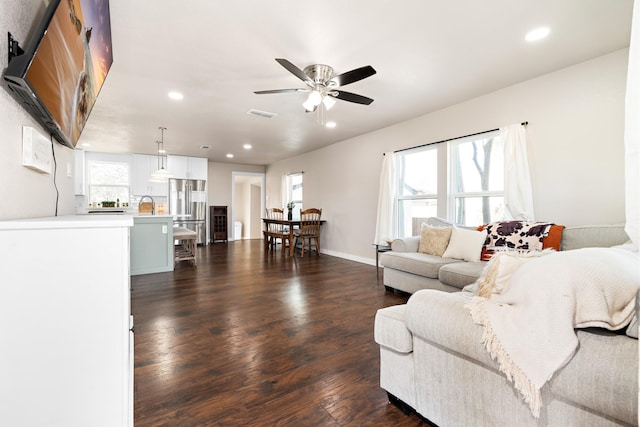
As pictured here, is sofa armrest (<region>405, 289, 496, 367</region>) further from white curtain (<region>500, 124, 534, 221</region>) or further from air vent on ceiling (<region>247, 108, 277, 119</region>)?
air vent on ceiling (<region>247, 108, 277, 119</region>)

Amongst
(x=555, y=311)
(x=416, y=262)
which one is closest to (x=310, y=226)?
(x=416, y=262)

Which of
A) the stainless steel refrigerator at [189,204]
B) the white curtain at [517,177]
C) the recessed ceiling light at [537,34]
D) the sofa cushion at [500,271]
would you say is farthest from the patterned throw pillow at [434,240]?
the stainless steel refrigerator at [189,204]

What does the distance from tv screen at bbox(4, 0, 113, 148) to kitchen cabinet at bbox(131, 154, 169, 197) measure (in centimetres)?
663

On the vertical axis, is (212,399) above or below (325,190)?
below

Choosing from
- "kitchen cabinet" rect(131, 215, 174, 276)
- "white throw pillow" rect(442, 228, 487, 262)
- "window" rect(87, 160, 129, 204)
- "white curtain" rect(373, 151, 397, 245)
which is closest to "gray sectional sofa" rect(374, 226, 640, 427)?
"white throw pillow" rect(442, 228, 487, 262)

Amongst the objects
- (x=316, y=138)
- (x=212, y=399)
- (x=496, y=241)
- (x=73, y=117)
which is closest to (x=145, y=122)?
(x=316, y=138)

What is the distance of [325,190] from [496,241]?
4.07 metres

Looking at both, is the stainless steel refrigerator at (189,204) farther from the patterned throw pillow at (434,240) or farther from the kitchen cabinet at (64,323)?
the kitchen cabinet at (64,323)

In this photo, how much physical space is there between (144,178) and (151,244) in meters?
4.09

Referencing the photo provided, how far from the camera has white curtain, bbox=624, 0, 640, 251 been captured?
1.97ft

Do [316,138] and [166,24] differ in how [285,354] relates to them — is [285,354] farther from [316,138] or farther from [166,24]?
[316,138]

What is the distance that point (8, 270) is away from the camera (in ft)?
2.54

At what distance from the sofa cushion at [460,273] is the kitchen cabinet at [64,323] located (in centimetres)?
266

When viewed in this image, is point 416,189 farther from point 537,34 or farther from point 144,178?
point 144,178
